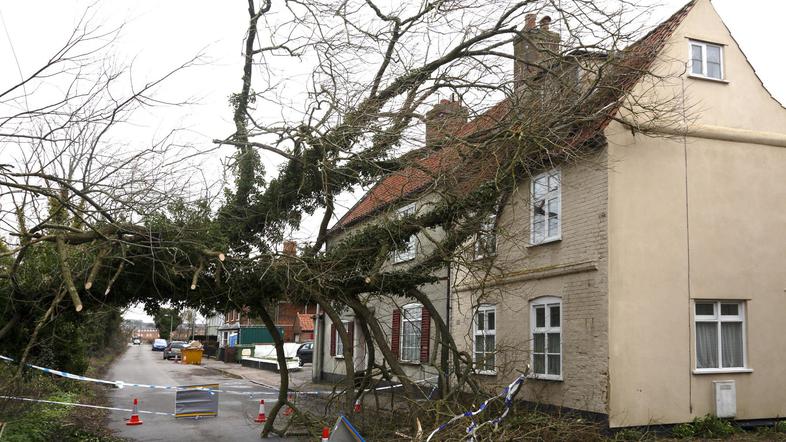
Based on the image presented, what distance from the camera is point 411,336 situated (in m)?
21.5

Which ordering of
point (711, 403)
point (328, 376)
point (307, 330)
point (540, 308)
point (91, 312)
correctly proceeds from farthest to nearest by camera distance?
1. point (307, 330)
2. point (328, 376)
3. point (540, 308)
4. point (711, 403)
5. point (91, 312)

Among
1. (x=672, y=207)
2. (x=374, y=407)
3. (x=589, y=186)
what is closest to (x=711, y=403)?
(x=672, y=207)

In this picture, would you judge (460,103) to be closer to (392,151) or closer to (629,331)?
(392,151)

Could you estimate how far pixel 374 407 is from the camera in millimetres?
12109

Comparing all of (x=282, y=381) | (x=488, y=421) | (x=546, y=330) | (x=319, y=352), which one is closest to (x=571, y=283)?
(x=546, y=330)

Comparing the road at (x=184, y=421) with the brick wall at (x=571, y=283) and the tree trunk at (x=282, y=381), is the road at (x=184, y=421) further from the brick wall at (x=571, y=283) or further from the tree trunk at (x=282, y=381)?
the brick wall at (x=571, y=283)

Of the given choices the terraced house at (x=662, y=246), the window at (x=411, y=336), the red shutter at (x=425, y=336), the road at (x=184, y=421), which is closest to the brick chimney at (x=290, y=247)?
the terraced house at (x=662, y=246)

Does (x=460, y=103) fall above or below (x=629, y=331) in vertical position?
above

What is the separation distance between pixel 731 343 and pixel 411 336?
10.2 m

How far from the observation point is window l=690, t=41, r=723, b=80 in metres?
14.0

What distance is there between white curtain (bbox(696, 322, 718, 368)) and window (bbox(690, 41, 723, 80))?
500 centimetres

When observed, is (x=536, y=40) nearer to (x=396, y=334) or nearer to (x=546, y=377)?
(x=546, y=377)

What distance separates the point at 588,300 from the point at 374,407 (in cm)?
446

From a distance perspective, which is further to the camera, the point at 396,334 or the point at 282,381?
the point at 396,334
